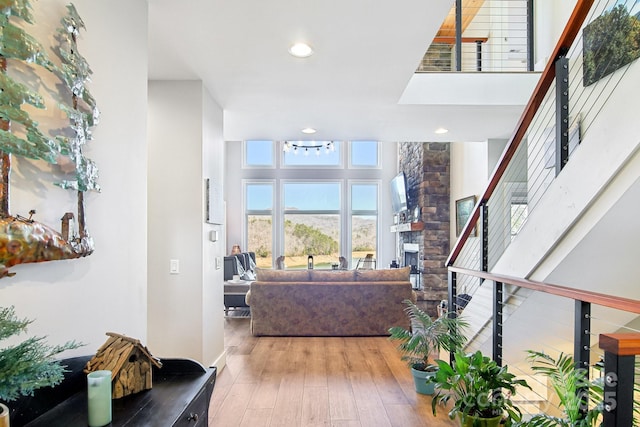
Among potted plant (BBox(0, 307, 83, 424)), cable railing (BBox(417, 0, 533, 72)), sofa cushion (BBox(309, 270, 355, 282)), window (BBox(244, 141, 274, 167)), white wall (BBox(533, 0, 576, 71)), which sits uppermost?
cable railing (BBox(417, 0, 533, 72))

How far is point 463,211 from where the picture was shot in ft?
20.7

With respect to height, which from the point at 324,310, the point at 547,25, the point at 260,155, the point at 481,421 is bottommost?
the point at 324,310

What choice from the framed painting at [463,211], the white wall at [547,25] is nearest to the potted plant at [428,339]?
the white wall at [547,25]

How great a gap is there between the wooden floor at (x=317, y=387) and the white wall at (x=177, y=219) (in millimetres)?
551

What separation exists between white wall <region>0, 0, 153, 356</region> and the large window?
837 cm

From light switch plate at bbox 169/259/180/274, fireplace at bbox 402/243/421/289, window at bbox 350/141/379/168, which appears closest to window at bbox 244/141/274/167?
window at bbox 350/141/379/168

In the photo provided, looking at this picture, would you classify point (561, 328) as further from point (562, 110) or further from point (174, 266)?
point (174, 266)

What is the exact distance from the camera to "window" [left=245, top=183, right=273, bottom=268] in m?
10.3

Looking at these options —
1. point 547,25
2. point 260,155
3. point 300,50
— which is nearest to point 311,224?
point 260,155

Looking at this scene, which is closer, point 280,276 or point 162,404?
point 162,404

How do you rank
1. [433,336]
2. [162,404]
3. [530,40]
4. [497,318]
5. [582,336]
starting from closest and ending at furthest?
[162,404] < [582,336] < [497,318] < [433,336] < [530,40]

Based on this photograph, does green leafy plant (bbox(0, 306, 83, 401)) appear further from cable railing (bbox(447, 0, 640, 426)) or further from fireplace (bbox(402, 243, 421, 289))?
fireplace (bbox(402, 243, 421, 289))

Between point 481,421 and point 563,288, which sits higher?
point 563,288

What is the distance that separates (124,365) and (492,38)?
592 centimetres
